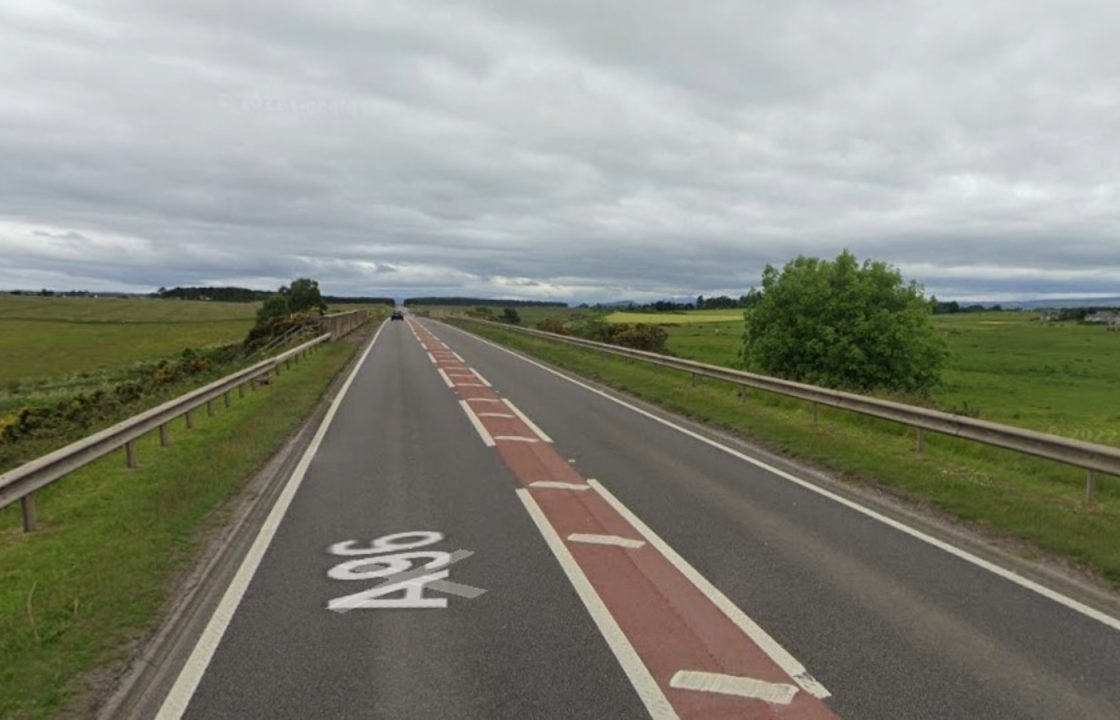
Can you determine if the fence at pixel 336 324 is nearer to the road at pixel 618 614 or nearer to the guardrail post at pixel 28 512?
the guardrail post at pixel 28 512

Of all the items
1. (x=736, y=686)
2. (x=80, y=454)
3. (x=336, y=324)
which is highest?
(x=336, y=324)

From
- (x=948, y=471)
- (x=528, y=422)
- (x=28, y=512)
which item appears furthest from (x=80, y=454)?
(x=948, y=471)

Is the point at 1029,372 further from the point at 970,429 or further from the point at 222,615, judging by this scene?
the point at 222,615

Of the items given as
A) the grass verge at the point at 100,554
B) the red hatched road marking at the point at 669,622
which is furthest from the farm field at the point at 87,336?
the red hatched road marking at the point at 669,622

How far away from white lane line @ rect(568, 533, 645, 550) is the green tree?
24.7 meters

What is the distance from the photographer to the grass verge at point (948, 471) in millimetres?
7062

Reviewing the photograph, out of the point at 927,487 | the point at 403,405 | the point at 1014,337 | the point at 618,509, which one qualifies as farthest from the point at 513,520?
the point at 1014,337

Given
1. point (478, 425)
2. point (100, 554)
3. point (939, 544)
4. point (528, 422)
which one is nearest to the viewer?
point (100, 554)

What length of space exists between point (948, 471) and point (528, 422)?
23.0 ft

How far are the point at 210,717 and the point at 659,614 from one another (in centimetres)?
279

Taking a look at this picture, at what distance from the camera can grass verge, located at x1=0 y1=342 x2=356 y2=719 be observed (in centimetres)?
441

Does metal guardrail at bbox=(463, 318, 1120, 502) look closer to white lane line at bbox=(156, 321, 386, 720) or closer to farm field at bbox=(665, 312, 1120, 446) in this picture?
farm field at bbox=(665, 312, 1120, 446)

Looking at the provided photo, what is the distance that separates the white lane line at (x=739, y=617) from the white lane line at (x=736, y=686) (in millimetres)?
140

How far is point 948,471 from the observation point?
9.80 m
